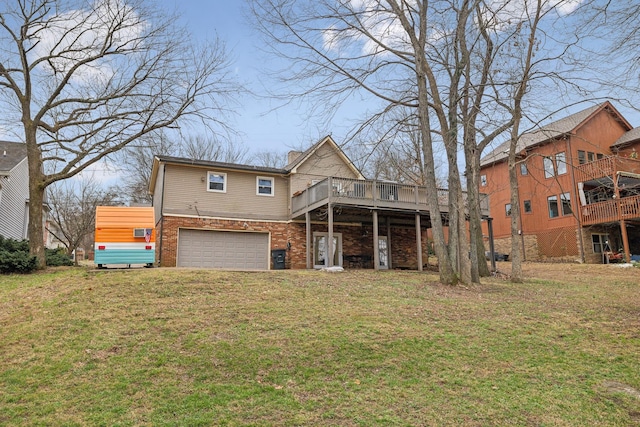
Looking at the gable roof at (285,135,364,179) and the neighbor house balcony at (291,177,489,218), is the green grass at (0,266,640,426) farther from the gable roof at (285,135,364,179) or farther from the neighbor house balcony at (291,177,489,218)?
the gable roof at (285,135,364,179)

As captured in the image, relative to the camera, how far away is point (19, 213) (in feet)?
62.3

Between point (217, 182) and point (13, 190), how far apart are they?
829 centimetres

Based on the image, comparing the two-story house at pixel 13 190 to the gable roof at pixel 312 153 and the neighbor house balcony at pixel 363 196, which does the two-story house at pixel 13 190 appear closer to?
the gable roof at pixel 312 153

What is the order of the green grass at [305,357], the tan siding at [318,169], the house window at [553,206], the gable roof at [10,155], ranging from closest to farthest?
the green grass at [305,357]
the gable roof at [10,155]
the tan siding at [318,169]
the house window at [553,206]

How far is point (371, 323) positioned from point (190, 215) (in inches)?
469

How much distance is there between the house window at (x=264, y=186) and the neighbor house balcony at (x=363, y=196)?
136 centimetres

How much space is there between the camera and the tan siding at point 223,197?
17612 mm

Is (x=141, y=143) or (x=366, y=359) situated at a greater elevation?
(x=141, y=143)

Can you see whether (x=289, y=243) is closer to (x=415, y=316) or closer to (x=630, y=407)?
(x=415, y=316)

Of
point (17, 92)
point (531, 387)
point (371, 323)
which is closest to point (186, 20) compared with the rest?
point (17, 92)

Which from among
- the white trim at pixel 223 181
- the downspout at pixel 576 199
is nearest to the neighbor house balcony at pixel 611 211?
the downspout at pixel 576 199

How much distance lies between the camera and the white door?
68.1 feet

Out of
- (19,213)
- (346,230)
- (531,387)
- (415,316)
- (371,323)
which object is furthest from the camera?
(346,230)

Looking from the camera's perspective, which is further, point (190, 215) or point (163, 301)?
point (190, 215)
